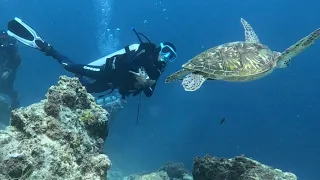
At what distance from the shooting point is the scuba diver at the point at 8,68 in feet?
43.0

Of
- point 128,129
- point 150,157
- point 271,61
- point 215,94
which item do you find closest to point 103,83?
point 271,61

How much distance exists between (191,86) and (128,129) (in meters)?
39.4

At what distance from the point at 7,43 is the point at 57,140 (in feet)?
38.0

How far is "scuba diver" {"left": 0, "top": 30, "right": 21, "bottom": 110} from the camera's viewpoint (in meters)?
13.1

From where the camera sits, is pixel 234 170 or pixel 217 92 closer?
pixel 234 170

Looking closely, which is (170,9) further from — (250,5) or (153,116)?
(153,116)

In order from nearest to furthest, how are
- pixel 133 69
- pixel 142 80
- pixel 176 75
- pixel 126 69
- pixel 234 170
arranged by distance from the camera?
pixel 234 170
pixel 176 75
pixel 142 80
pixel 133 69
pixel 126 69

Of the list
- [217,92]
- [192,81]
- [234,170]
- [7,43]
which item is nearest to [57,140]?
[234,170]

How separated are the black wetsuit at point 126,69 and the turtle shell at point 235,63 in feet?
6.27

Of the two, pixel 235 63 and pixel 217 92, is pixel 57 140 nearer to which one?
pixel 235 63

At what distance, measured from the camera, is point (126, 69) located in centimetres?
718

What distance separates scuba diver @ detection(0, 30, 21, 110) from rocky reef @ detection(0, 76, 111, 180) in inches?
405

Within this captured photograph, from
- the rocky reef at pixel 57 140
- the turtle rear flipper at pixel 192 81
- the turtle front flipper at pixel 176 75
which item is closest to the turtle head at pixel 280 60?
the turtle rear flipper at pixel 192 81

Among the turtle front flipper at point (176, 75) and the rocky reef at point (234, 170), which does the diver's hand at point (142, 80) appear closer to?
the turtle front flipper at point (176, 75)
